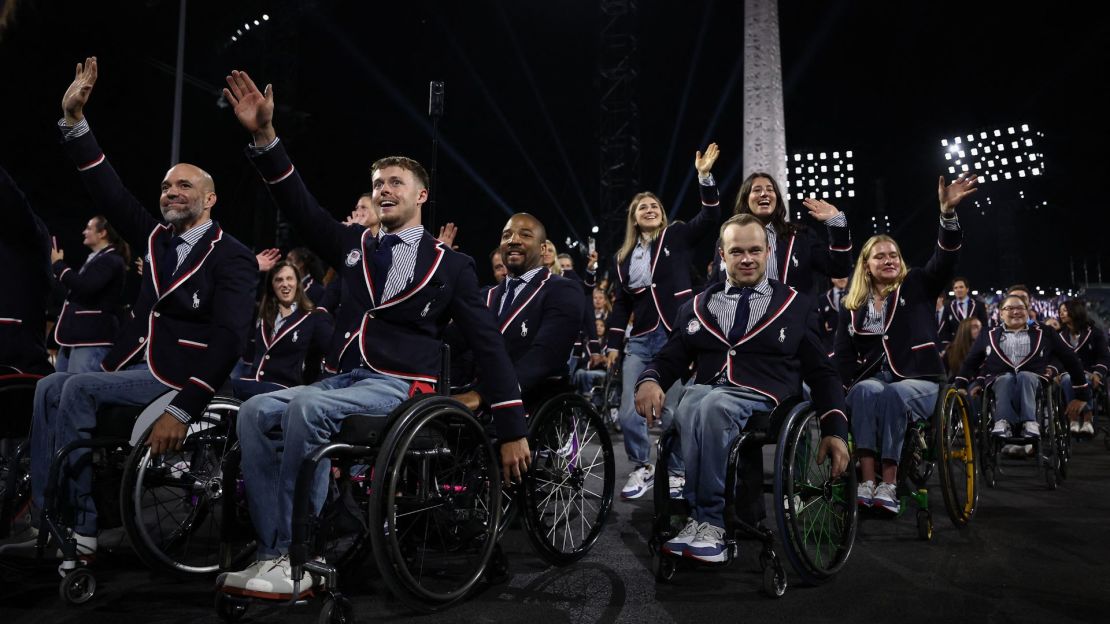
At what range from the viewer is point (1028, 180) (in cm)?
2233

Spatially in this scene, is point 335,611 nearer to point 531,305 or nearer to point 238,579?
point 238,579

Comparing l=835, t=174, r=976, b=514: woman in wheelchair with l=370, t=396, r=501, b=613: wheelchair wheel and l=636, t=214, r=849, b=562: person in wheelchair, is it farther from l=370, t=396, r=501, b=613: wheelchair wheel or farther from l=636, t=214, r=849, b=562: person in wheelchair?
l=370, t=396, r=501, b=613: wheelchair wheel

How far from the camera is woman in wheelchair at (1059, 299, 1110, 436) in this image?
7.77 metres

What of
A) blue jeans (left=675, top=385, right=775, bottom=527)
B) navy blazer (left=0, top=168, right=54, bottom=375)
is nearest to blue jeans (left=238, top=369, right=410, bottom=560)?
blue jeans (left=675, top=385, right=775, bottom=527)

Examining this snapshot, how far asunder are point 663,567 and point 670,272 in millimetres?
2304

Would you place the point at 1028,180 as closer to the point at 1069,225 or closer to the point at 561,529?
the point at 1069,225

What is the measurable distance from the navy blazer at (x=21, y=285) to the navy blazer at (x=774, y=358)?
261cm

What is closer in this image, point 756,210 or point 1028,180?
point 756,210

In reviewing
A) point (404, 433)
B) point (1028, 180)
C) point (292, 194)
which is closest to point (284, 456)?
point (404, 433)

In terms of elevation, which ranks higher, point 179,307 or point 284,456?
point 179,307

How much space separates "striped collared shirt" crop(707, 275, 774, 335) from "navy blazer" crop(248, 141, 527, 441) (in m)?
0.97

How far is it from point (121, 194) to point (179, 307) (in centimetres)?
64

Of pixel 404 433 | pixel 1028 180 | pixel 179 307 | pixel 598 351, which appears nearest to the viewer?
pixel 404 433

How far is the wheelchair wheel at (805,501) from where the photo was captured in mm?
2590
